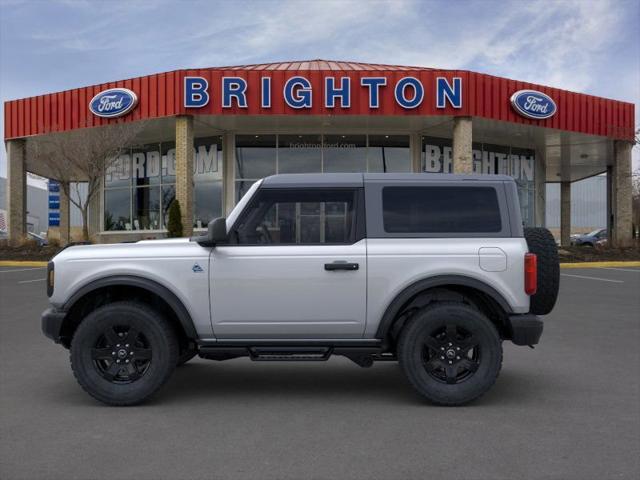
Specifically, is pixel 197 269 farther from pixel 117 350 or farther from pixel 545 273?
pixel 545 273

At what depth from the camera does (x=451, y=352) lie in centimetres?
481

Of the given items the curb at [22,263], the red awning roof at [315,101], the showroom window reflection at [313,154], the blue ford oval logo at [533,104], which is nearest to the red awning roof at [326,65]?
the red awning roof at [315,101]

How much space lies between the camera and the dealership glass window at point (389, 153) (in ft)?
83.0

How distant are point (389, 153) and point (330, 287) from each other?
21.3 m

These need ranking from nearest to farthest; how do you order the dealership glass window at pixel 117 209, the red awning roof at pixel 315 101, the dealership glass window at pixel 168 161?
the red awning roof at pixel 315 101 < the dealership glass window at pixel 168 161 < the dealership glass window at pixel 117 209

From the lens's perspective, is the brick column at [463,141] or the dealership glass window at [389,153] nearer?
the brick column at [463,141]

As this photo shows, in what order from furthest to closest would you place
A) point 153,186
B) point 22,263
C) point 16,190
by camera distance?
point 153,186
point 16,190
point 22,263

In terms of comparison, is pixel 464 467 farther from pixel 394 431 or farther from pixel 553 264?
pixel 553 264

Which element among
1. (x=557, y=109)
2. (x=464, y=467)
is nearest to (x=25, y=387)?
(x=464, y=467)

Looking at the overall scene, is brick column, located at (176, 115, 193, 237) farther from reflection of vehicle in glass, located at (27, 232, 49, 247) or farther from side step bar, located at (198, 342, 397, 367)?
side step bar, located at (198, 342, 397, 367)

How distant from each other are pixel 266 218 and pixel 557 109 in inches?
864

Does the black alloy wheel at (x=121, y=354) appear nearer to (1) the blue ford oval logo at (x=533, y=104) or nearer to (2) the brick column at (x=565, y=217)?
(1) the blue ford oval logo at (x=533, y=104)

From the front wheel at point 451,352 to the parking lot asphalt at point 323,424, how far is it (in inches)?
6.4

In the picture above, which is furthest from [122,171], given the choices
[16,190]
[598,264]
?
[598,264]
